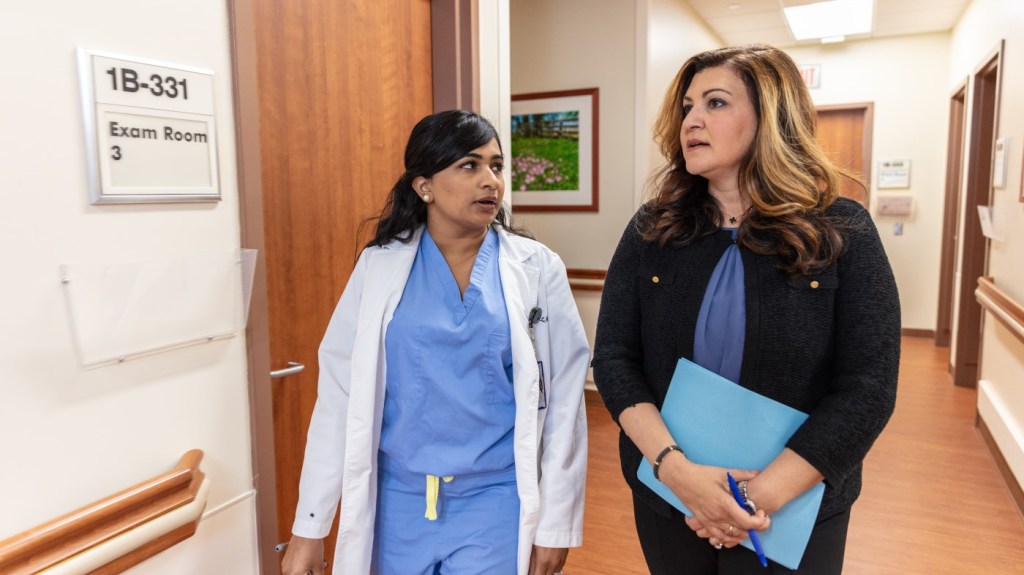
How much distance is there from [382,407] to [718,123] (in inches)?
34.2

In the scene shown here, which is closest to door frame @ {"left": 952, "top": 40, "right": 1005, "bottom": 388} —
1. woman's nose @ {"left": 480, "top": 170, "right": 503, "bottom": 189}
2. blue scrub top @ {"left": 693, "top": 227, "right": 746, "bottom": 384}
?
blue scrub top @ {"left": 693, "top": 227, "right": 746, "bottom": 384}

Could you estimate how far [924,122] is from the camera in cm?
638

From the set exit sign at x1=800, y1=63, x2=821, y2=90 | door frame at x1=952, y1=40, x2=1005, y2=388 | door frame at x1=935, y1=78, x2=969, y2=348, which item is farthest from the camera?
exit sign at x1=800, y1=63, x2=821, y2=90

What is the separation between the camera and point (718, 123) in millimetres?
1282

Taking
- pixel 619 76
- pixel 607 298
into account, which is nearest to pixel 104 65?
pixel 607 298

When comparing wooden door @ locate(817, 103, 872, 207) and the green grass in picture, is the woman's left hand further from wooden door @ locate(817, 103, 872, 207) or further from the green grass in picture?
wooden door @ locate(817, 103, 872, 207)

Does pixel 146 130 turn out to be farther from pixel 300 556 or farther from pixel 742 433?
pixel 742 433

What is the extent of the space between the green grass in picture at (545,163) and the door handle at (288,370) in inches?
118

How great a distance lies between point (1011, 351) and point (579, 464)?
303cm

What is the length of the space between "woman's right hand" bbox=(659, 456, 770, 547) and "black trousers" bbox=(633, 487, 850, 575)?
83 millimetres

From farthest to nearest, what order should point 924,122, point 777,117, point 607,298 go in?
1. point 924,122
2. point 607,298
3. point 777,117

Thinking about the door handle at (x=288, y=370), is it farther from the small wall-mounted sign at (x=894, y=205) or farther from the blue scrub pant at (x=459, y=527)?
the small wall-mounted sign at (x=894, y=205)

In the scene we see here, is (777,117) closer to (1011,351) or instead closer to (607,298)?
(607,298)

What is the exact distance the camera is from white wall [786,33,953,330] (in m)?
6.32
